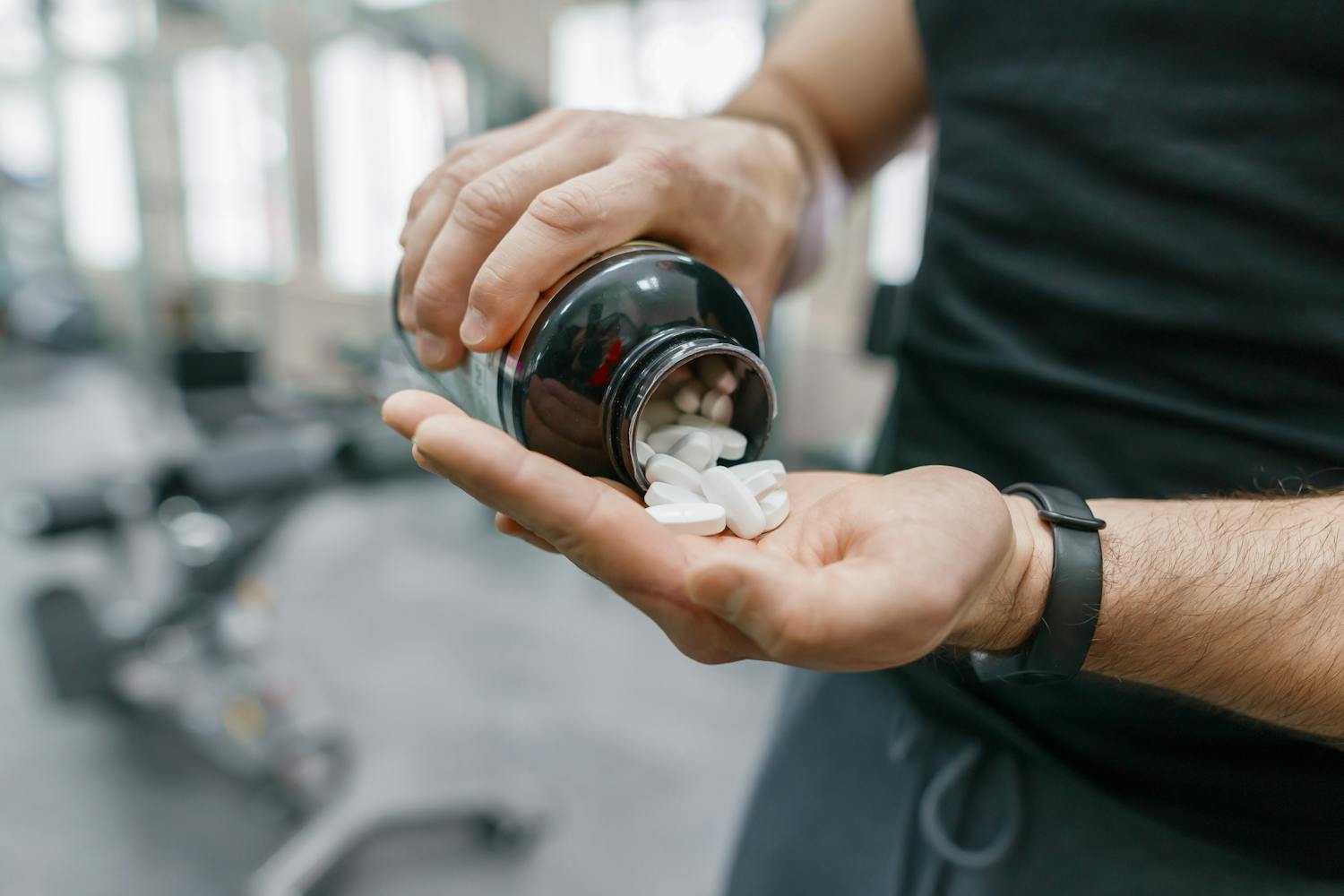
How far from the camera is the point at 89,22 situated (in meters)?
3.77

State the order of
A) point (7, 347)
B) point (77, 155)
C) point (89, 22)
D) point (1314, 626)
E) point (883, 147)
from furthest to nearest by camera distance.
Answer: point (77, 155), point (7, 347), point (89, 22), point (883, 147), point (1314, 626)

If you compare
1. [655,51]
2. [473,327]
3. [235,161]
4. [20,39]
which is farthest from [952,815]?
[20,39]

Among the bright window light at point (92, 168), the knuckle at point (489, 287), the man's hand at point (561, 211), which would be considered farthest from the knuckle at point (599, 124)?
the bright window light at point (92, 168)

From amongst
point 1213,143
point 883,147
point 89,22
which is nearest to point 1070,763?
point 1213,143

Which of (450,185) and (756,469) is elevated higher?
(450,185)

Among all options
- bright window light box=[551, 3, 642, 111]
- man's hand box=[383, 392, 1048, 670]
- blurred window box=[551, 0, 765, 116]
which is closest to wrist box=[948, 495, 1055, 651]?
man's hand box=[383, 392, 1048, 670]

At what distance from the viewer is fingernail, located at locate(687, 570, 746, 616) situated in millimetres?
313

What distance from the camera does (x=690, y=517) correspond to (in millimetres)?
432

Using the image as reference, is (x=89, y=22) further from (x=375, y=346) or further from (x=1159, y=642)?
(x=1159, y=642)

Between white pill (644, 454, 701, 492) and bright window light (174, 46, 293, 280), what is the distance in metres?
4.56

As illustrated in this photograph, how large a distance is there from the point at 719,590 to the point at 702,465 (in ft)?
0.59

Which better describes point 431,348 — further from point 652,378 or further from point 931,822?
point 931,822

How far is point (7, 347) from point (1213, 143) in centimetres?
672

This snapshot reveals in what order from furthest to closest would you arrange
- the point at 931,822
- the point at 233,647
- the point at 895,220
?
the point at 895,220
the point at 233,647
the point at 931,822
